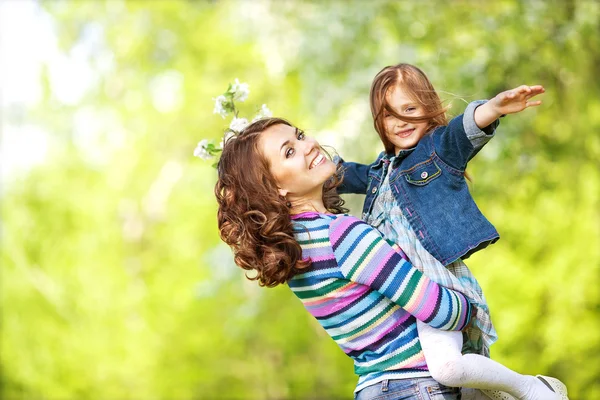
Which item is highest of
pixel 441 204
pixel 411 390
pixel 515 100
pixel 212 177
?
pixel 212 177

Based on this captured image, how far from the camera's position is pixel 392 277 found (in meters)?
2.11

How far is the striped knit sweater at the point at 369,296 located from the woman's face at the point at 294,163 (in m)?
0.08

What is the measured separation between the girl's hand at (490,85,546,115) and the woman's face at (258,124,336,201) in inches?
20.2

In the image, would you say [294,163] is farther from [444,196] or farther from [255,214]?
[444,196]

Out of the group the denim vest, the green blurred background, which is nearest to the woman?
the denim vest

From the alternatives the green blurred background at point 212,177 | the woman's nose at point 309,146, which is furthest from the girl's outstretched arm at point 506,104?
the green blurred background at point 212,177

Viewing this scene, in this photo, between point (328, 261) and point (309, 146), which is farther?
point (309, 146)

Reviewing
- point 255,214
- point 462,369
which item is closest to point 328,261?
point 255,214

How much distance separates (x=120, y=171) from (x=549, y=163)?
28.0ft

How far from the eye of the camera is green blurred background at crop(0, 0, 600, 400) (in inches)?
259

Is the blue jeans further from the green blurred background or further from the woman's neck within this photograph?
the green blurred background

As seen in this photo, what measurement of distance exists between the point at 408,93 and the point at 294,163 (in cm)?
41

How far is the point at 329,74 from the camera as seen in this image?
697 centimetres

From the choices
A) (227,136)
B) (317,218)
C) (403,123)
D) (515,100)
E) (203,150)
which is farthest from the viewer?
(203,150)
